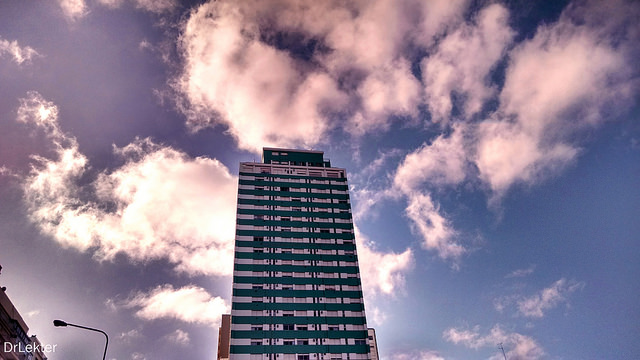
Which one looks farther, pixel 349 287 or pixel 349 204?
pixel 349 204

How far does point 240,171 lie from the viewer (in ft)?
338

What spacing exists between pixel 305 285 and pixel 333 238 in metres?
13.5

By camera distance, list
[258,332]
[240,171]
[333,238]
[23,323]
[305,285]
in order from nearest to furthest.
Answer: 1. [23,323]
2. [258,332]
3. [305,285]
4. [333,238]
5. [240,171]

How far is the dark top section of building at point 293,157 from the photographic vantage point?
358 ft

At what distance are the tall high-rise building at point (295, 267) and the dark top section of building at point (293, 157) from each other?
29 centimetres

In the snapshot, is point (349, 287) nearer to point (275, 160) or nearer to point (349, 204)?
point (349, 204)

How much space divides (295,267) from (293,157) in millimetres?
31889

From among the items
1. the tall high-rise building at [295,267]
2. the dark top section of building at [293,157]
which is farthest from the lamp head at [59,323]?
the dark top section of building at [293,157]

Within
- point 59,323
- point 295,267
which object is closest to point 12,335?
point 59,323

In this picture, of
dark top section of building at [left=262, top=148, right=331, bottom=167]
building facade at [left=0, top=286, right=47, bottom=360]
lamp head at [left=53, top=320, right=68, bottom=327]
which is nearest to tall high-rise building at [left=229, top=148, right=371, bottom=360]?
dark top section of building at [left=262, top=148, right=331, bottom=167]

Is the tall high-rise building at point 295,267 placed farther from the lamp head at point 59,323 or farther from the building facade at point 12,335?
the lamp head at point 59,323

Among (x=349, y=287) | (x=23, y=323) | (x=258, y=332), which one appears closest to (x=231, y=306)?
(x=258, y=332)

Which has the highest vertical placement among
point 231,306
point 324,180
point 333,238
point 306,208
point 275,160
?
point 275,160

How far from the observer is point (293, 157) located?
110438 mm
